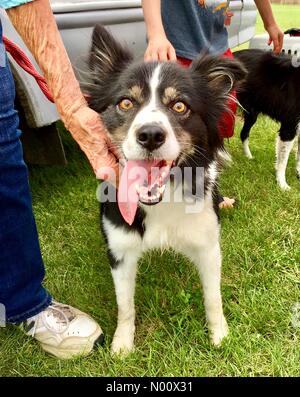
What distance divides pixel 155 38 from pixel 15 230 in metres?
1.02

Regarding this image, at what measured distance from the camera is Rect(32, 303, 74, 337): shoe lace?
2.00 meters

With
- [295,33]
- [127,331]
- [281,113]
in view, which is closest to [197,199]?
[127,331]

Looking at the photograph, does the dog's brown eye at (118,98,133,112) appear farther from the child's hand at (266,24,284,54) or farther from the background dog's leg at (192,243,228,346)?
the child's hand at (266,24,284,54)

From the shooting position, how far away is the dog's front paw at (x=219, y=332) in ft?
6.63

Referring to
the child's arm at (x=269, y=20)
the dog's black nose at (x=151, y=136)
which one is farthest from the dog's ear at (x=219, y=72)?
the child's arm at (x=269, y=20)

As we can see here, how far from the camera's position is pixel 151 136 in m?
1.56

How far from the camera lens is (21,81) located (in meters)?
2.42

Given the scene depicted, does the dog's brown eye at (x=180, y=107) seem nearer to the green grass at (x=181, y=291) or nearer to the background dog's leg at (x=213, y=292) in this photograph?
the background dog's leg at (x=213, y=292)

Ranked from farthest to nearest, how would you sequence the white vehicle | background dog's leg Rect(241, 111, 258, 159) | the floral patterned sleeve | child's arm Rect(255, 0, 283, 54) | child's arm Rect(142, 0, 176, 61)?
background dog's leg Rect(241, 111, 258, 159)
child's arm Rect(255, 0, 283, 54)
the white vehicle
child's arm Rect(142, 0, 176, 61)
the floral patterned sleeve

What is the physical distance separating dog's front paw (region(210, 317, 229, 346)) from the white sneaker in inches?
19.3

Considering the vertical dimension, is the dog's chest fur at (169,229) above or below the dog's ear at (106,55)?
below

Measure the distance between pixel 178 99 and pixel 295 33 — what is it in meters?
3.72

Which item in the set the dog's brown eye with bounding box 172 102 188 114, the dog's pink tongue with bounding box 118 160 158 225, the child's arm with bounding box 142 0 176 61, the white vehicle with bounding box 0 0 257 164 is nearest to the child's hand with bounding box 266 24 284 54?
the white vehicle with bounding box 0 0 257 164
